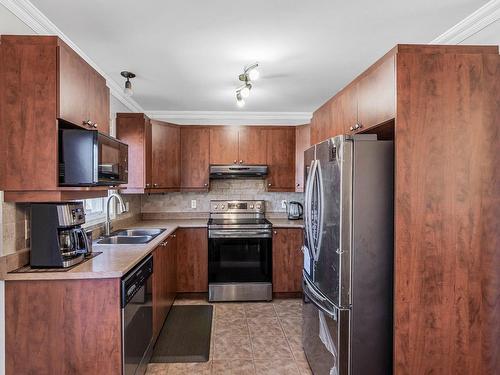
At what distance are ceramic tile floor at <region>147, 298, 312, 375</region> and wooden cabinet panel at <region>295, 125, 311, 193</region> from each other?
4.89 feet

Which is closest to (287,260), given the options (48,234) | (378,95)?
(378,95)

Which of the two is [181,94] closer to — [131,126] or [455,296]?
[131,126]

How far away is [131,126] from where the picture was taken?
11.7 ft

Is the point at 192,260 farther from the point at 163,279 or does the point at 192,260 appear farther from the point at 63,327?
the point at 63,327

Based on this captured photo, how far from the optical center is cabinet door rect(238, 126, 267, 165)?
429cm

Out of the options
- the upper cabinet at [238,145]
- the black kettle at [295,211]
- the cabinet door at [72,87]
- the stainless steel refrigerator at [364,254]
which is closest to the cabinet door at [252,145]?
the upper cabinet at [238,145]

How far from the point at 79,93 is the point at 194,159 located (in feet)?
7.72

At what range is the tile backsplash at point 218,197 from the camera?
447 centimetres

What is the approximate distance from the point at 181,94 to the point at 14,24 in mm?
1967

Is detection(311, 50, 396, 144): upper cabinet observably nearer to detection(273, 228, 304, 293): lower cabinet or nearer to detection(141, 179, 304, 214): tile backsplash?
detection(273, 228, 304, 293): lower cabinet

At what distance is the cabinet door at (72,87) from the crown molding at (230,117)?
8.31 feet

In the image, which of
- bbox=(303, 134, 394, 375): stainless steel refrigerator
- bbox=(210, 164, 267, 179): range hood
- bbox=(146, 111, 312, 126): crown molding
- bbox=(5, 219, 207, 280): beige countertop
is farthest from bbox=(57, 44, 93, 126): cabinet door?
bbox=(146, 111, 312, 126): crown molding

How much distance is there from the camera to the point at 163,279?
9.91ft

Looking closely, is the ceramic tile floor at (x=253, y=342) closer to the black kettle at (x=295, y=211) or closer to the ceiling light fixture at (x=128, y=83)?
the black kettle at (x=295, y=211)
